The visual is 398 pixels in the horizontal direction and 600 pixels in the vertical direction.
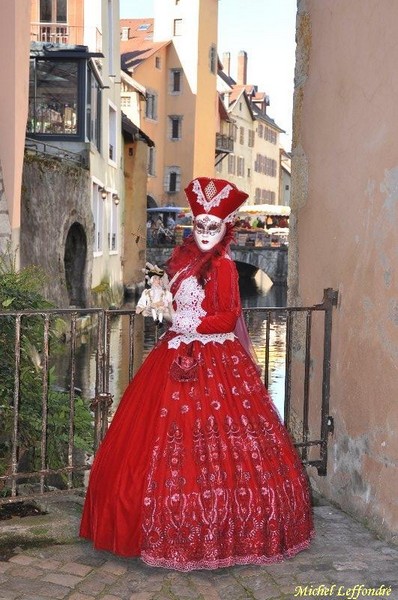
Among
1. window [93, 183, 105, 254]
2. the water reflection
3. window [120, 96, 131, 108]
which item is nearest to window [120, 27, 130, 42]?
window [120, 96, 131, 108]

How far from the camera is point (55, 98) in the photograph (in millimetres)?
19125

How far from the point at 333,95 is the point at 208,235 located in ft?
3.68

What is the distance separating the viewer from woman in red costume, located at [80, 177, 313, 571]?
318 centimetres

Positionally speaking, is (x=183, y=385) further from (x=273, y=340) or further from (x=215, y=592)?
(x=273, y=340)

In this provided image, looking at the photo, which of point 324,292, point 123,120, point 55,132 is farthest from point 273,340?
point 324,292

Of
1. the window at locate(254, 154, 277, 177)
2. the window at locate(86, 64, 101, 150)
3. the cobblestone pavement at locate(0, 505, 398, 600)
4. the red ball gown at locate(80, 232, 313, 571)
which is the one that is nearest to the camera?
the cobblestone pavement at locate(0, 505, 398, 600)

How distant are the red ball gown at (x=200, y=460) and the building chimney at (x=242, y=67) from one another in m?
59.3

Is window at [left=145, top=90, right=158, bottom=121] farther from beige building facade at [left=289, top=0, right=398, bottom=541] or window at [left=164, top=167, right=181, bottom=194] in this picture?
beige building facade at [left=289, top=0, right=398, bottom=541]

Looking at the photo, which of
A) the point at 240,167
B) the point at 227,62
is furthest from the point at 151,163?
the point at 227,62

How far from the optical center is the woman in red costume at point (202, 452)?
3.18m

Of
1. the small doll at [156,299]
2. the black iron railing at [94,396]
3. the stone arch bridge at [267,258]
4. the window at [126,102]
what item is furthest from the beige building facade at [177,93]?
the small doll at [156,299]

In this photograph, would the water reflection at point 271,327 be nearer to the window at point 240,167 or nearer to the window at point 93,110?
the window at point 93,110

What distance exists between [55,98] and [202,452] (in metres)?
17.1

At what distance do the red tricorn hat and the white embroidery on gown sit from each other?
0.30 m
